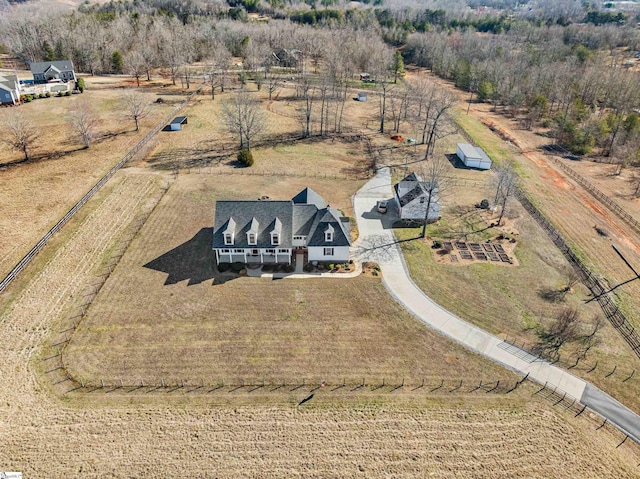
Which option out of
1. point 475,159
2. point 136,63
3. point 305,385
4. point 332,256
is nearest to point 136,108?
point 136,63

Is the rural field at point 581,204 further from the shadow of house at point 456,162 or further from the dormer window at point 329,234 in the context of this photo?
the dormer window at point 329,234

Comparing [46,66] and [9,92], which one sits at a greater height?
[46,66]

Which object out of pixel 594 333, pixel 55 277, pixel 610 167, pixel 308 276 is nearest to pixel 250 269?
pixel 308 276

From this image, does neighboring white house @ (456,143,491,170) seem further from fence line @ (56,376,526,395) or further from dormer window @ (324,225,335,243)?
fence line @ (56,376,526,395)

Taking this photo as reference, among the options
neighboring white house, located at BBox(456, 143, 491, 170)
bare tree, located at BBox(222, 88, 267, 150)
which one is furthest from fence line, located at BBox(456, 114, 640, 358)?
bare tree, located at BBox(222, 88, 267, 150)

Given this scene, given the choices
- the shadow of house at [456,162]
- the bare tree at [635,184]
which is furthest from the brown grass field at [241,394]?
→ the bare tree at [635,184]

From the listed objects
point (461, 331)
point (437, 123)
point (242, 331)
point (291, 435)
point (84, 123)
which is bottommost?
point (291, 435)

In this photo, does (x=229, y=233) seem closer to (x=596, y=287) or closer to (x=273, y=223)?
(x=273, y=223)
